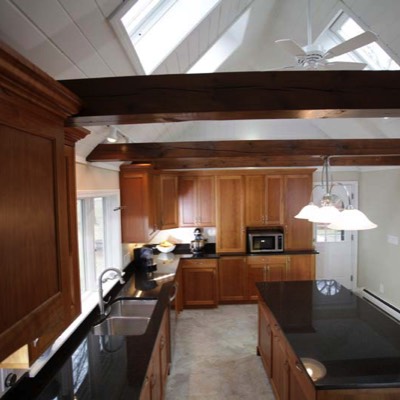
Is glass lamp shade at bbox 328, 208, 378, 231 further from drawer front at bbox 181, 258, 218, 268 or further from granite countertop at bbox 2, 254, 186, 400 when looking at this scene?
drawer front at bbox 181, 258, 218, 268

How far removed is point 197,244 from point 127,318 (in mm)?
2296

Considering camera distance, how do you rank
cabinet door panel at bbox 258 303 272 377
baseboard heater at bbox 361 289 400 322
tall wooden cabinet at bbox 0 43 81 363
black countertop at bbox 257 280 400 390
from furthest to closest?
baseboard heater at bbox 361 289 400 322, cabinet door panel at bbox 258 303 272 377, black countertop at bbox 257 280 400 390, tall wooden cabinet at bbox 0 43 81 363

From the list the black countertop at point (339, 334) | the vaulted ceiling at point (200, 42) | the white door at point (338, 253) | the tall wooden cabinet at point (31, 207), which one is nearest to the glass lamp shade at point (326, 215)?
the black countertop at point (339, 334)

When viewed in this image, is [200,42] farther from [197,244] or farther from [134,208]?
[197,244]

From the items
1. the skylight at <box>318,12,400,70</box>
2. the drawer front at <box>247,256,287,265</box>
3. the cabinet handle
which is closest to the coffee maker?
the drawer front at <box>247,256,287,265</box>

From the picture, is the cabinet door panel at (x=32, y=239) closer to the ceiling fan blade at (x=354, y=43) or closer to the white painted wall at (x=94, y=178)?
the white painted wall at (x=94, y=178)

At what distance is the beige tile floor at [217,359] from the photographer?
278cm

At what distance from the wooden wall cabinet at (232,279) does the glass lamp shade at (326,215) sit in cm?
256

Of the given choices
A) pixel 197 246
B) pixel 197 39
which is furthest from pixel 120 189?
pixel 197 39

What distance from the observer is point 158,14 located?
1.73 meters

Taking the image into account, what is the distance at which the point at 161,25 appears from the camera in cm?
180

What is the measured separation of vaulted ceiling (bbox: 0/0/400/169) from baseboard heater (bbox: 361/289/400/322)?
266 cm

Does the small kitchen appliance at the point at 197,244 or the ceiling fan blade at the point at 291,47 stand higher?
the ceiling fan blade at the point at 291,47

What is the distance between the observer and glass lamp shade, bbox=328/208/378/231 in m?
1.99
